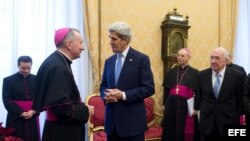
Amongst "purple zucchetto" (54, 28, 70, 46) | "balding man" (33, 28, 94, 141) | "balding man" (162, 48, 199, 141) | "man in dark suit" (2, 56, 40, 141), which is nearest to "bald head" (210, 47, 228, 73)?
"balding man" (162, 48, 199, 141)

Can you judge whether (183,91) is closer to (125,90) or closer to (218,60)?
(218,60)

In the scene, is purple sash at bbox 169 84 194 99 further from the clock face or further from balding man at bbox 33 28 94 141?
balding man at bbox 33 28 94 141

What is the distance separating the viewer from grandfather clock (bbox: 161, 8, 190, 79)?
5.36 metres

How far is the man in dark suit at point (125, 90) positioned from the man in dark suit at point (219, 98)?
981 mm

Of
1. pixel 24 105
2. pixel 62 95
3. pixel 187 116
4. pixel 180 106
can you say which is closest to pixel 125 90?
pixel 62 95

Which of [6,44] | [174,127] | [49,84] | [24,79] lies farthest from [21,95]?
[174,127]

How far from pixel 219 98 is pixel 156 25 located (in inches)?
96.7

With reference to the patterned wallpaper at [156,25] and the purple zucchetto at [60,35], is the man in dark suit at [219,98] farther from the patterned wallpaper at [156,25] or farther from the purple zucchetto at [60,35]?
the patterned wallpaper at [156,25]

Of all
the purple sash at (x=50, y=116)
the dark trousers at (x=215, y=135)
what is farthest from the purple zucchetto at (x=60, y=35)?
the dark trousers at (x=215, y=135)

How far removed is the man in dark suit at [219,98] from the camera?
10.8ft

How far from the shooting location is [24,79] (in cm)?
389

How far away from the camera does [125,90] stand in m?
2.68

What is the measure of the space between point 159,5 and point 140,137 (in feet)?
11.0

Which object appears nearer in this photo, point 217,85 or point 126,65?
point 126,65
